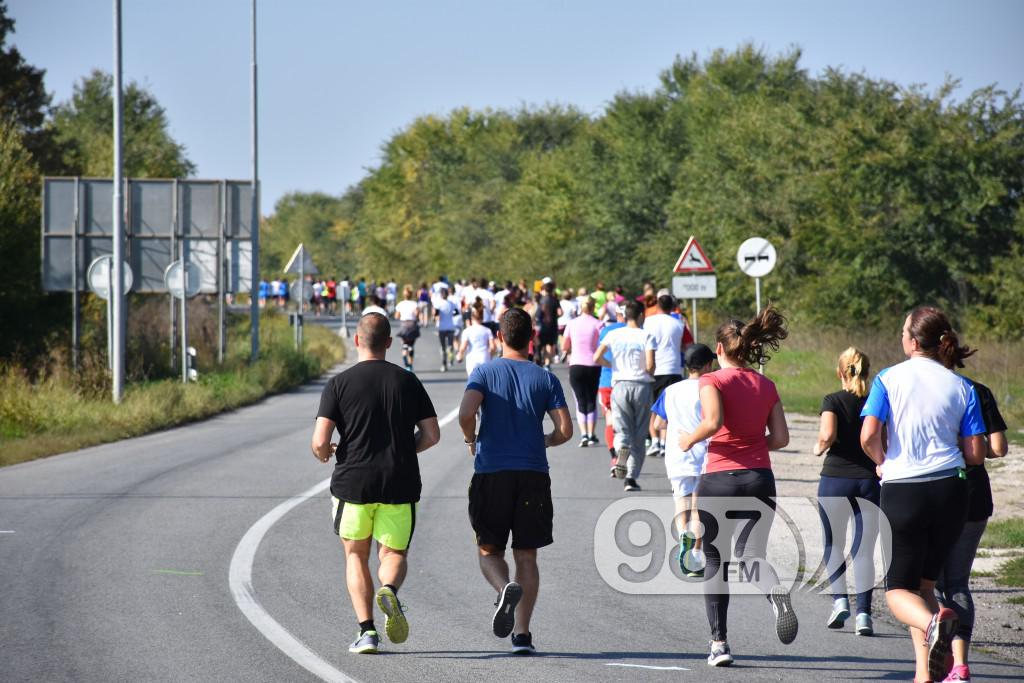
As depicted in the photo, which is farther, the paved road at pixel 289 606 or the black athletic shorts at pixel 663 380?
the black athletic shorts at pixel 663 380

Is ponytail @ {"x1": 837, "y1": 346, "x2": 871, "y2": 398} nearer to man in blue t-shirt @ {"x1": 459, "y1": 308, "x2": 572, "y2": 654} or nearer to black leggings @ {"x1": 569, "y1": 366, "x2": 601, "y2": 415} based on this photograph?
man in blue t-shirt @ {"x1": 459, "y1": 308, "x2": 572, "y2": 654}

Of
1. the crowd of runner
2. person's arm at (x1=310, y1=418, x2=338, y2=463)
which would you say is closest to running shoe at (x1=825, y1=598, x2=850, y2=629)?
the crowd of runner

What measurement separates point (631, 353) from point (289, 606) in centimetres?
616

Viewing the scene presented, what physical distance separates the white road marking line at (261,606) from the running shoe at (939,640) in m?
2.69

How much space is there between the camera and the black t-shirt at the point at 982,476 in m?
6.33

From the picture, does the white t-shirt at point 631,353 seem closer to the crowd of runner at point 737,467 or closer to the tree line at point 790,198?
the crowd of runner at point 737,467

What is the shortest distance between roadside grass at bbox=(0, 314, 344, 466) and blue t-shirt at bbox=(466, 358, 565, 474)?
10928 millimetres

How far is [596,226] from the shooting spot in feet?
191

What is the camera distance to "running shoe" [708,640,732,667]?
686cm

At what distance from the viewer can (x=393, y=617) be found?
Answer: 6766 millimetres

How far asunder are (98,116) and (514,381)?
67815 mm

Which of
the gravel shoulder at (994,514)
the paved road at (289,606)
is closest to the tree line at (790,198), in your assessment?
the gravel shoulder at (994,514)

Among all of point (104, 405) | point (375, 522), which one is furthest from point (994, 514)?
point (104, 405)

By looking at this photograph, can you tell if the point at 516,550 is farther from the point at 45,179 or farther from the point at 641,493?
the point at 45,179
